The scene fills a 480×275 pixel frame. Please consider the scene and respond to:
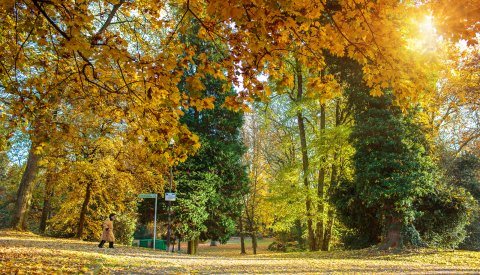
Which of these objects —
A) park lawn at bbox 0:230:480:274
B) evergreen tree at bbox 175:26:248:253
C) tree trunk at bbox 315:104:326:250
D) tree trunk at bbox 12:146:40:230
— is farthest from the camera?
evergreen tree at bbox 175:26:248:253

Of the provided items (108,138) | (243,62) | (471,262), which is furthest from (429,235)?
(108,138)

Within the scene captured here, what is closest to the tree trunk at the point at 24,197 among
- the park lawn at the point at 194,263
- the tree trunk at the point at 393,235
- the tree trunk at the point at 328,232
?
the park lawn at the point at 194,263

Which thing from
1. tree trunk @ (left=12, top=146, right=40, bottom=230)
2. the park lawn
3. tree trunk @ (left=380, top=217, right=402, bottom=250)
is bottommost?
the park lawn

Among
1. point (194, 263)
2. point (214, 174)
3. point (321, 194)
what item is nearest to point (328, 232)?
point (321, 194)

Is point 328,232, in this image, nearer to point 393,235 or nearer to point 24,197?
point 393,235

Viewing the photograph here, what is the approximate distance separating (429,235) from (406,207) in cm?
182

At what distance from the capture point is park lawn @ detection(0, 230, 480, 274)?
6.88 m

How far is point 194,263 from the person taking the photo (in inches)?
400

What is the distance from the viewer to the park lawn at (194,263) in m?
6.88

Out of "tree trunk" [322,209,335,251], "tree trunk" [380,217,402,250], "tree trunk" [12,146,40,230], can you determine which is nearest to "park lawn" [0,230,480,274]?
"tree trunk" [380,217,402,250]

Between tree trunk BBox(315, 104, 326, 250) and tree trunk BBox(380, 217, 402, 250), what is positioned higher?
tree trunk BBox(315, 104, 326, 250)

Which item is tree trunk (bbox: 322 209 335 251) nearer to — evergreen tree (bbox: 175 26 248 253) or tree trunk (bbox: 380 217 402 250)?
tree trunk (bbox: 380 217 402 250)

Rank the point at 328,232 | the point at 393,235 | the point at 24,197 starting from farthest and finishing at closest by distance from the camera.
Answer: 1. the point at 328,232
2. the point at 24,197
3. the point at 393,235

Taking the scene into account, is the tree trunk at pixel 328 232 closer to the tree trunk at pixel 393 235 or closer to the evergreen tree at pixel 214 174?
the tree trunk at pixel 393 235
